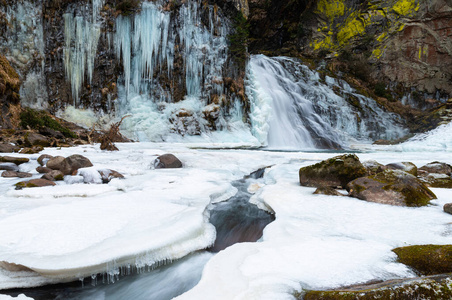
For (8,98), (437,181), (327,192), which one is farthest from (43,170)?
(437,181)

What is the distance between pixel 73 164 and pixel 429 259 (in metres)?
4.58

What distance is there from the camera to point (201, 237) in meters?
2.33

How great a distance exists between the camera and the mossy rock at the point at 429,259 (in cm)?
132

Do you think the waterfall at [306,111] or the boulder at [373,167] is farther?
the waterfall at [306,111]

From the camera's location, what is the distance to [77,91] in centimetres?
1326

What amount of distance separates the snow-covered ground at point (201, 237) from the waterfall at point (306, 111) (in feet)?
36.3

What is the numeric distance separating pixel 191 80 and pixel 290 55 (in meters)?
11.7

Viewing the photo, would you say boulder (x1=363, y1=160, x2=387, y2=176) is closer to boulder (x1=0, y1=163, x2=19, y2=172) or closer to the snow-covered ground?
the snow-covered ground

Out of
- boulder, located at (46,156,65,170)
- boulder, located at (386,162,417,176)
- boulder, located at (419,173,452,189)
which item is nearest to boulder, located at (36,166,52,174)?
boulder, located at (46,156,65,170)

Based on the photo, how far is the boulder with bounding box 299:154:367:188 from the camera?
386 centimetres

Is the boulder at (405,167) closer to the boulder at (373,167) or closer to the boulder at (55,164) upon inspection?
the boulder at (373,167)

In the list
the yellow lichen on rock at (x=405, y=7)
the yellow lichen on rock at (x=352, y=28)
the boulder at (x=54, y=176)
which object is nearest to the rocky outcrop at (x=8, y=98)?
the boulder at (x=54, y=176)

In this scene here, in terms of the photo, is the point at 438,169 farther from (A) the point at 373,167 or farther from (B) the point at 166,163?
(B) the point at 166,163

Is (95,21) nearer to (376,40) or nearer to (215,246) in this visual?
(215,246)
